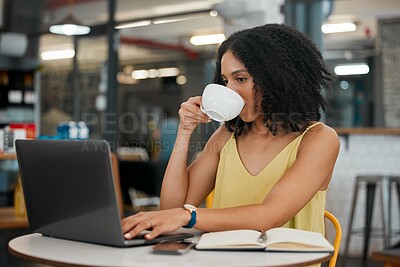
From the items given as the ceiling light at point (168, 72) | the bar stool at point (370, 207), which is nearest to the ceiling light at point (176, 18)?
the bar stool at point (370, 207)

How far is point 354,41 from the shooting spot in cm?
830

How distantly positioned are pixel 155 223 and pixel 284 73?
0.61m

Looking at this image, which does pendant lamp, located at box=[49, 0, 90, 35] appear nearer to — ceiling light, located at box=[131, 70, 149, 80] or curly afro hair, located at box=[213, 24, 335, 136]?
curly afro hair, located at box=[213, 24, 335, 136]

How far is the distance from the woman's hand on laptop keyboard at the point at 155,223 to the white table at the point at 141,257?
5 centimetres

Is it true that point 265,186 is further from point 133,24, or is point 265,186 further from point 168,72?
point 168,72

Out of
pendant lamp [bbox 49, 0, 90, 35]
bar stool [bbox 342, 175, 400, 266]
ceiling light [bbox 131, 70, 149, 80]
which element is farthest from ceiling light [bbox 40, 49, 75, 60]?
bar stool [bbox 342, 175, 400, 266]

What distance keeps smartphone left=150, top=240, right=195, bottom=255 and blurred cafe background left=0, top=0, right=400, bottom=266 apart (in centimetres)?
288

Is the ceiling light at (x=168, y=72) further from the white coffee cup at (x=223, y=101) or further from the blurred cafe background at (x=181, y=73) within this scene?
→ the white coffee cup at (x=223, y=101)

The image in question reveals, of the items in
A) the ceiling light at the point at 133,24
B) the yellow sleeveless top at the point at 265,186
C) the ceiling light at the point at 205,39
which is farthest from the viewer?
the ceiling light at the point at 205,39

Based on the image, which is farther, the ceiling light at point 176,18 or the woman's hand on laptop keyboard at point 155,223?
the ceiling light at point 176,18

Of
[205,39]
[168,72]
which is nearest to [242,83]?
[205,39]

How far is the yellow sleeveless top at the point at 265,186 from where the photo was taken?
72.8 inches

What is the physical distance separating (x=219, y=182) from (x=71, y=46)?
620cm

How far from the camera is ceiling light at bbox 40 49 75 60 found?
314 inches
